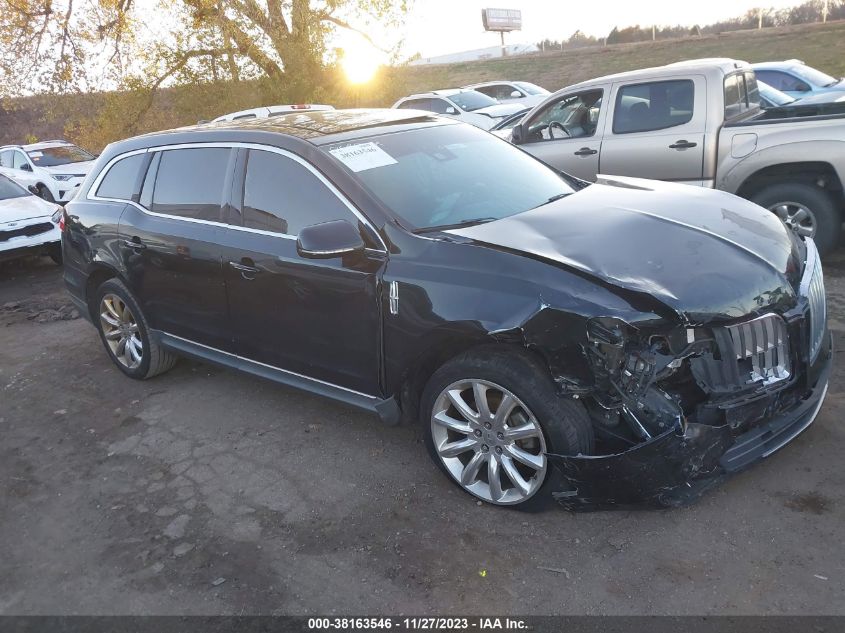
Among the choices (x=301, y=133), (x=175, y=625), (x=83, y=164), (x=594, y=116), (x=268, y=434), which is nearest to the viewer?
(x=175, y=625)

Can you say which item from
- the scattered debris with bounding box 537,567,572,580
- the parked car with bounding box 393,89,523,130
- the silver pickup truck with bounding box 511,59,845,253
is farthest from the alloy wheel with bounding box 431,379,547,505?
the parked car with bounding box 393,89,523,130

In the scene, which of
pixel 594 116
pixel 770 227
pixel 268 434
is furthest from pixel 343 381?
pixel 594 116

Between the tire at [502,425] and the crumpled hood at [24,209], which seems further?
the crumpled hood at [24,209]

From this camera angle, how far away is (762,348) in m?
3.13

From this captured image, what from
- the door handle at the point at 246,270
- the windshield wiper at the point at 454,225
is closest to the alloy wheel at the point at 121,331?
the door handle at the point at 246,270

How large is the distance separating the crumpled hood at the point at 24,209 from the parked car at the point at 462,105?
343 inches

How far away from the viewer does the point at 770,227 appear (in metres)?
3.84

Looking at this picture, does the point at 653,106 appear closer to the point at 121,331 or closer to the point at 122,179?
the point at 122,179

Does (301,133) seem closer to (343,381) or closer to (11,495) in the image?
(343,381)

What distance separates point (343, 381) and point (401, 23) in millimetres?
16920

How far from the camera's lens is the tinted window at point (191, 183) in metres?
4.39

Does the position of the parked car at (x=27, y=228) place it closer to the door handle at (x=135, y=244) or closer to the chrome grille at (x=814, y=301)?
the door handle at (x=135, y=244)

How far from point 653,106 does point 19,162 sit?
14.5m

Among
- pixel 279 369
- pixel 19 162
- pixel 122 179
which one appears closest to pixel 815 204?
pixel 279 369
